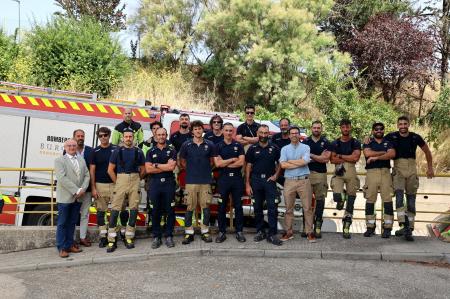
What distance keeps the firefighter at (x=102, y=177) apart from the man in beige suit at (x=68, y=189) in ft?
0.68

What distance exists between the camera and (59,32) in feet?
55.5

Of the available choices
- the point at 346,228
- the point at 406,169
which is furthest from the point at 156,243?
the point at 406,169

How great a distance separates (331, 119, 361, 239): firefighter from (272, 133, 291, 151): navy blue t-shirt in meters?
0.82

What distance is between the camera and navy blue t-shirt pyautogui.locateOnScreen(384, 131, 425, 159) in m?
7.66

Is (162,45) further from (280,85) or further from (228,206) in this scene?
(228,206)

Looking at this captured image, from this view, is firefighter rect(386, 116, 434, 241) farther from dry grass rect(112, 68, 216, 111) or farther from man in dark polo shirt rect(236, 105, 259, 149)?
dry grass rect(112, 68, 216, 111)

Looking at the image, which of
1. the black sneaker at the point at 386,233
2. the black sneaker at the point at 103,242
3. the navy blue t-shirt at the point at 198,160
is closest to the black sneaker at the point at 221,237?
the navy blue t-shirt at the point at 198,160

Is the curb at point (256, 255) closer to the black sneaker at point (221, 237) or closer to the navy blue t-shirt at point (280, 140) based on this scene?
the black sneaker at point (221, 237)

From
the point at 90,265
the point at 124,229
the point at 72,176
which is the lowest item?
the point at 90,265

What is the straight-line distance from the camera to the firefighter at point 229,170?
24.3ft

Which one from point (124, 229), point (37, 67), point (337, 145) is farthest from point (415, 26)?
point (124, 229)

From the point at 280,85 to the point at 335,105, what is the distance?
2780mm

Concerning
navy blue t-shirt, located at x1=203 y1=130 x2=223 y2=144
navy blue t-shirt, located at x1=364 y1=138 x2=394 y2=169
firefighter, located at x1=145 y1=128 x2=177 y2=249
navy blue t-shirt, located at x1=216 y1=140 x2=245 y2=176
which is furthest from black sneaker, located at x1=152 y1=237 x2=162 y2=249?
navy blue t-shirt, located at x1=364 y1=138 x2=394 y2=169

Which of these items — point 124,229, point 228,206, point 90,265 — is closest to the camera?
point 90,265
